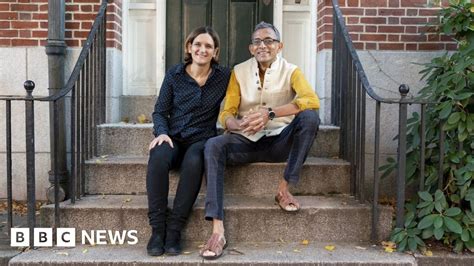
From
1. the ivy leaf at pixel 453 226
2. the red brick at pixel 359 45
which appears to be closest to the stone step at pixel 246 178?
the ivy leaf at pixel 453 226

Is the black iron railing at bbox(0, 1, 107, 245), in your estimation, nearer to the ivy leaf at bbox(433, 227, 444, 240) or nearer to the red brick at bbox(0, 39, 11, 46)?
the red brick at bbox(0, 39, 11, 46)

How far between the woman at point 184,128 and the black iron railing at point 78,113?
62 cm

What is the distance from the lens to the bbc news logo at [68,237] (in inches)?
123

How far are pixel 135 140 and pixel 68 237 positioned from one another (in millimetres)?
1117

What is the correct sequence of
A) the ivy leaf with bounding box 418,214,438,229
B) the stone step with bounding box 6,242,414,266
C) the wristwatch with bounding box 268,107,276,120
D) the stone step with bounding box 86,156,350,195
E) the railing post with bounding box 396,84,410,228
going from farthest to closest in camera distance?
the stone step with bounding box 86,156,350,195 → the wristwatch with bounding box 268,107,276,120 → the railing post with bounding box 396,84,410,228 → the ivy leaf with bounding box 418,214,438,229 → the stone step with bounding box 6,242,414,266

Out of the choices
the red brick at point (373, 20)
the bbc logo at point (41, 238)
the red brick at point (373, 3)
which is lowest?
the bbc logo at point (41, 238)

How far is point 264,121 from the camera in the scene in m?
3.19

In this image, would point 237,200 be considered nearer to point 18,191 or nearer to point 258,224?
point 258,224

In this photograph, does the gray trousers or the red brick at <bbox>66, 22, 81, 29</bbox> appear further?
the red brick at <bbox>66, 22, 81, 29</bbox>

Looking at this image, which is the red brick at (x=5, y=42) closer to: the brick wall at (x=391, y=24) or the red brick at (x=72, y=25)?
the red brick at (x=72, y=25)

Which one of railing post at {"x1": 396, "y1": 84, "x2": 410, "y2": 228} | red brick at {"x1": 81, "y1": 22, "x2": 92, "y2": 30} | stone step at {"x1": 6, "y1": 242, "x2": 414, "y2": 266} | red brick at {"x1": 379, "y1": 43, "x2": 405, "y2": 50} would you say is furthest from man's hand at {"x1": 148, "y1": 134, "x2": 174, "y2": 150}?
red brick at {"x1": 379, "y1": 43, "x2": 405, "y2": 50}

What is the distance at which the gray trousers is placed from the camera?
121 inches

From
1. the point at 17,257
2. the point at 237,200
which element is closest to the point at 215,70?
the point at 237,200

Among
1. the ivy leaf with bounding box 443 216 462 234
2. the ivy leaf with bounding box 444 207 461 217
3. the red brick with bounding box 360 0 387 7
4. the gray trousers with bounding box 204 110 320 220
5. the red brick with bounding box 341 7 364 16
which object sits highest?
the red brick with bounding box 360 0 387 7
